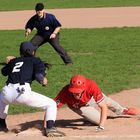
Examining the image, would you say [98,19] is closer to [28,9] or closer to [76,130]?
[28,9]

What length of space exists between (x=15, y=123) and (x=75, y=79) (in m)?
1.81

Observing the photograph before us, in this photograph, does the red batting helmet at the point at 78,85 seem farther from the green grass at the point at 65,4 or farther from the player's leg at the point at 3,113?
the green grass at the point at 65,4

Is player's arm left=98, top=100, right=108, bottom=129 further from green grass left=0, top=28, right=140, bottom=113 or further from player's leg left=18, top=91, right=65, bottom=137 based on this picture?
green grass left=0, top=28, right=140, bottom=113

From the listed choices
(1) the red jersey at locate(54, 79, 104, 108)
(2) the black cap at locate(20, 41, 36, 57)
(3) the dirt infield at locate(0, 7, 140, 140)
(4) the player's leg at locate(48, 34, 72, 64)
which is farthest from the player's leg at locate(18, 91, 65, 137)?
(4) the player's leg at locate(48, 34, 72, 64)

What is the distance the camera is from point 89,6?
33.8 meters

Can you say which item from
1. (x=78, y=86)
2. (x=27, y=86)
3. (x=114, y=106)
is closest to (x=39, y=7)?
(x=114, y=106)

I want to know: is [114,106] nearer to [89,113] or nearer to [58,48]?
[89,113]

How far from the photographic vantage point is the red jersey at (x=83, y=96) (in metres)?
8.46

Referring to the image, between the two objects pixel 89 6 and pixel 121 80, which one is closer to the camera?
pixel 121 80

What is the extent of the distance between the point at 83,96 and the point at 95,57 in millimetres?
7873

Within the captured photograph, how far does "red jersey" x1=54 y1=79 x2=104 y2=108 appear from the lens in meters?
8.46

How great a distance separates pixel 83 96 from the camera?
867cm

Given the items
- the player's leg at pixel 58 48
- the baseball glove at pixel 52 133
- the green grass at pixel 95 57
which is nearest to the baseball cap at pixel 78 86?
the baseball glove at pixel 52 133

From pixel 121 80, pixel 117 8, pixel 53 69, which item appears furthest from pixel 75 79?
pixel 117 8
